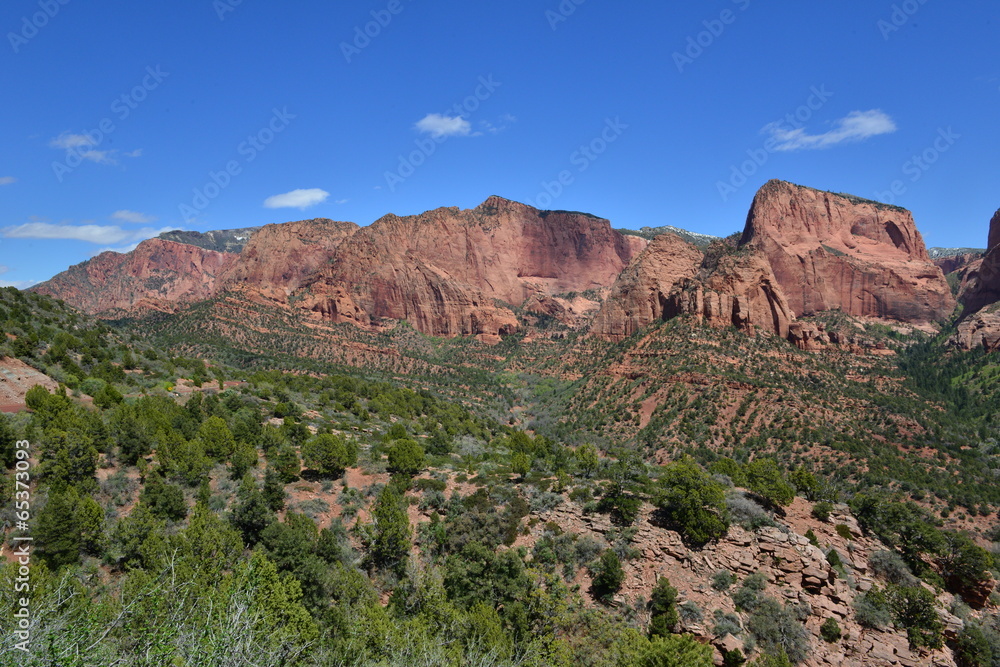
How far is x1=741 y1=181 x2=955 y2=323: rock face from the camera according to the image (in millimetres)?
106688

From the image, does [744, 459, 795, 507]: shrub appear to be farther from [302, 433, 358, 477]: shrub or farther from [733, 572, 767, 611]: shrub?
[302, 433, 358, 477]: shrub

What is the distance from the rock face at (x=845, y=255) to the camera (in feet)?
350

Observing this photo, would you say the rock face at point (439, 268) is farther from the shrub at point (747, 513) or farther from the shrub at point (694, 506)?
the shrub at point (747, 513)

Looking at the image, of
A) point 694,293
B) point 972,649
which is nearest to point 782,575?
point 972,649

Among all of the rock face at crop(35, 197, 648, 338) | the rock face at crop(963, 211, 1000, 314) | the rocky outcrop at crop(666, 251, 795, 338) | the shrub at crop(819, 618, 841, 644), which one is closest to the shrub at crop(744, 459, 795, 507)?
the shrub at crop(819, 618, 841, 644)

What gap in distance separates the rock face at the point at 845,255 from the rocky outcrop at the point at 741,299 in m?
41.2

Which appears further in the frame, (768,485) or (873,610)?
(768,485)

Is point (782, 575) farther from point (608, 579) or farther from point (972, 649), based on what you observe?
point (608, 579)

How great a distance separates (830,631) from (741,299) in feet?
190

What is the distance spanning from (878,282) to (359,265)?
122463mm

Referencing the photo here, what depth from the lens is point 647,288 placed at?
86938 millimetres

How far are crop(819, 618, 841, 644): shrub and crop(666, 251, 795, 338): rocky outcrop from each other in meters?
55.1

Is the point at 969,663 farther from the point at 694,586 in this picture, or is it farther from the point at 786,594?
the point at 694,586

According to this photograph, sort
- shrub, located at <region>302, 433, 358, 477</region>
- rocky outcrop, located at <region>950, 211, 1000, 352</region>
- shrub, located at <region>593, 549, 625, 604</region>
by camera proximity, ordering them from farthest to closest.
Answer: rocky outcrop, located at <region>950, 211, 1000, 352</region> < shrub, located at <region>302, 433, 358, 477</region> < shrub, located at <region>593, 549, 625, 604</region>
